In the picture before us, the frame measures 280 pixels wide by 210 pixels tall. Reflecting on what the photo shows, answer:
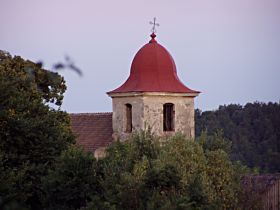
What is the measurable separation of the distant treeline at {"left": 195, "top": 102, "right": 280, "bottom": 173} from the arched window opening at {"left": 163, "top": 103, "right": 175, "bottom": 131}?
1630 inches

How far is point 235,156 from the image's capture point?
78.8 metres

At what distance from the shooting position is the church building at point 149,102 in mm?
33969

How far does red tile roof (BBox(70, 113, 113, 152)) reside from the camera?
3419cm

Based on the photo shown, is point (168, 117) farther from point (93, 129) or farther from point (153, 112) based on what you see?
point (93, 129)

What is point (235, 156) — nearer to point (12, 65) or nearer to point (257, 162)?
point (257, 162)

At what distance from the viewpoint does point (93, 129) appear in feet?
116

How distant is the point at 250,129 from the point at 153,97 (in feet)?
177

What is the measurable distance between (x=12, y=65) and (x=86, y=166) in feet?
29.2

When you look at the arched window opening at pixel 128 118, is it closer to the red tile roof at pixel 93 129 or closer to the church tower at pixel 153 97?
the church tower at pixel 153 97

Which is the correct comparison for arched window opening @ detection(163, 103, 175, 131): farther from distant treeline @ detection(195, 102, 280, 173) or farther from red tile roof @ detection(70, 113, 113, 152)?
distant treeline @ detection(195, 102, 280, 173)

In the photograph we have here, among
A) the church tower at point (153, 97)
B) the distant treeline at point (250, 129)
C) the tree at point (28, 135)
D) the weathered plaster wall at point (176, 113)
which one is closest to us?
the tree at point (28, 135)

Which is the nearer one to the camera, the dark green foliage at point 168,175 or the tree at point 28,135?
the dark green foliage at point 168,175

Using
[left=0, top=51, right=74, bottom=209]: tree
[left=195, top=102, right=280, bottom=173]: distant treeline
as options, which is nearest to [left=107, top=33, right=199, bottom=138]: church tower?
[left=0, top=51, right=74, bottom=209]: tree

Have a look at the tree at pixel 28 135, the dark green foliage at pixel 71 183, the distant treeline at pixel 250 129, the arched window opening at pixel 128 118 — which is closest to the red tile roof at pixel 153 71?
the arched window opening at pixel 128 118
